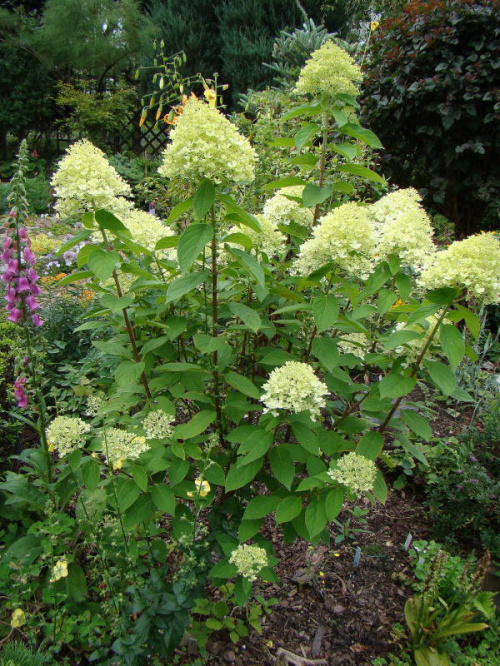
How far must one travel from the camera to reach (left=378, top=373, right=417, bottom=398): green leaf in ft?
4.92

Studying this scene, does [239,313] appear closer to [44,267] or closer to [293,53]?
[44,267]

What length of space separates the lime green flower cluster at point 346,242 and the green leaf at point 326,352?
266 millimetres

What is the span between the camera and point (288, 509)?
1548 mm

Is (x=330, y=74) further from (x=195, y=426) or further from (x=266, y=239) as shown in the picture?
(x=195, y=426)

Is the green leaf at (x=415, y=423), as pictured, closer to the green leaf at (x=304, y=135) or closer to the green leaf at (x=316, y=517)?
the green leaf at (x=316, y=517)

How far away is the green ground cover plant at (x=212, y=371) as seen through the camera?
1473 millimetres

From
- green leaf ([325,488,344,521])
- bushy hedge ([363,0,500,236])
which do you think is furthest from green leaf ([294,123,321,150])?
bushy hedge ([363,0,500,236])

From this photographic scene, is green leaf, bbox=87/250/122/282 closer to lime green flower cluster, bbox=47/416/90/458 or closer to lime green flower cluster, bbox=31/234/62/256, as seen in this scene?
lime green flower cluster, bbox=47/416/90/458

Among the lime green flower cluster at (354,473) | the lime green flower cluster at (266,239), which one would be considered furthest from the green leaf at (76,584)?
the lime green flower cluster at (266,239)

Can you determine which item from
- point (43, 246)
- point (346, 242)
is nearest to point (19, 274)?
point (346, 242)

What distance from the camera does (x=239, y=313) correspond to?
1557 millimetres

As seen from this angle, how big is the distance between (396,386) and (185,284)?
2.48 ft

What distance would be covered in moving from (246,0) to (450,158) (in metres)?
5.66

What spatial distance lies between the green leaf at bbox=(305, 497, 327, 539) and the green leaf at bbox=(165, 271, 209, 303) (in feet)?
2.62
